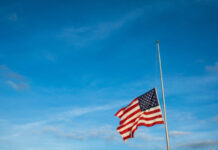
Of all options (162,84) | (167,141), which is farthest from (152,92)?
(167,141)

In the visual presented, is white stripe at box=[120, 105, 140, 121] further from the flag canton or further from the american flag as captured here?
the flag canton

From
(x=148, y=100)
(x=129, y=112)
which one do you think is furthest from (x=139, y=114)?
(x=148, y=100)

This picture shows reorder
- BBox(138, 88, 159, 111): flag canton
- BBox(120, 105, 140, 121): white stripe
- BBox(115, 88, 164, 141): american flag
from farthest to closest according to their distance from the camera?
BBox(120, 105, 140, 121): white stripe < BBox(138, 88, 159, 111): flag canton < BBox(115, 88, 164, 141): american flag

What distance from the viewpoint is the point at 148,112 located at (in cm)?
3266

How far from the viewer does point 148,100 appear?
1294 inches

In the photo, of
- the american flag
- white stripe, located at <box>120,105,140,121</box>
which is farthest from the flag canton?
white stripe, located at <box>120,105,140,121</box>

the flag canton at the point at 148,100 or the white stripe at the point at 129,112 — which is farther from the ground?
the flag canton at the point at 148,100

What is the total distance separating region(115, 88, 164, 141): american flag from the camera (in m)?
32.2

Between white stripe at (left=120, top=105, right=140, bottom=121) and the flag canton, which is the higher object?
the flag canton

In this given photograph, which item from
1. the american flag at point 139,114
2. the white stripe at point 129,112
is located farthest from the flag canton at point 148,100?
the white stripe at point 129,112

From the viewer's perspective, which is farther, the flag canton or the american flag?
the flag canton

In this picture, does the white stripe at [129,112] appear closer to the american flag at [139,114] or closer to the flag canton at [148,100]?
the american flag at [139,114]

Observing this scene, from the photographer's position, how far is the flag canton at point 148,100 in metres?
32.5

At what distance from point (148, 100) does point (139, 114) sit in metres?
1.93
